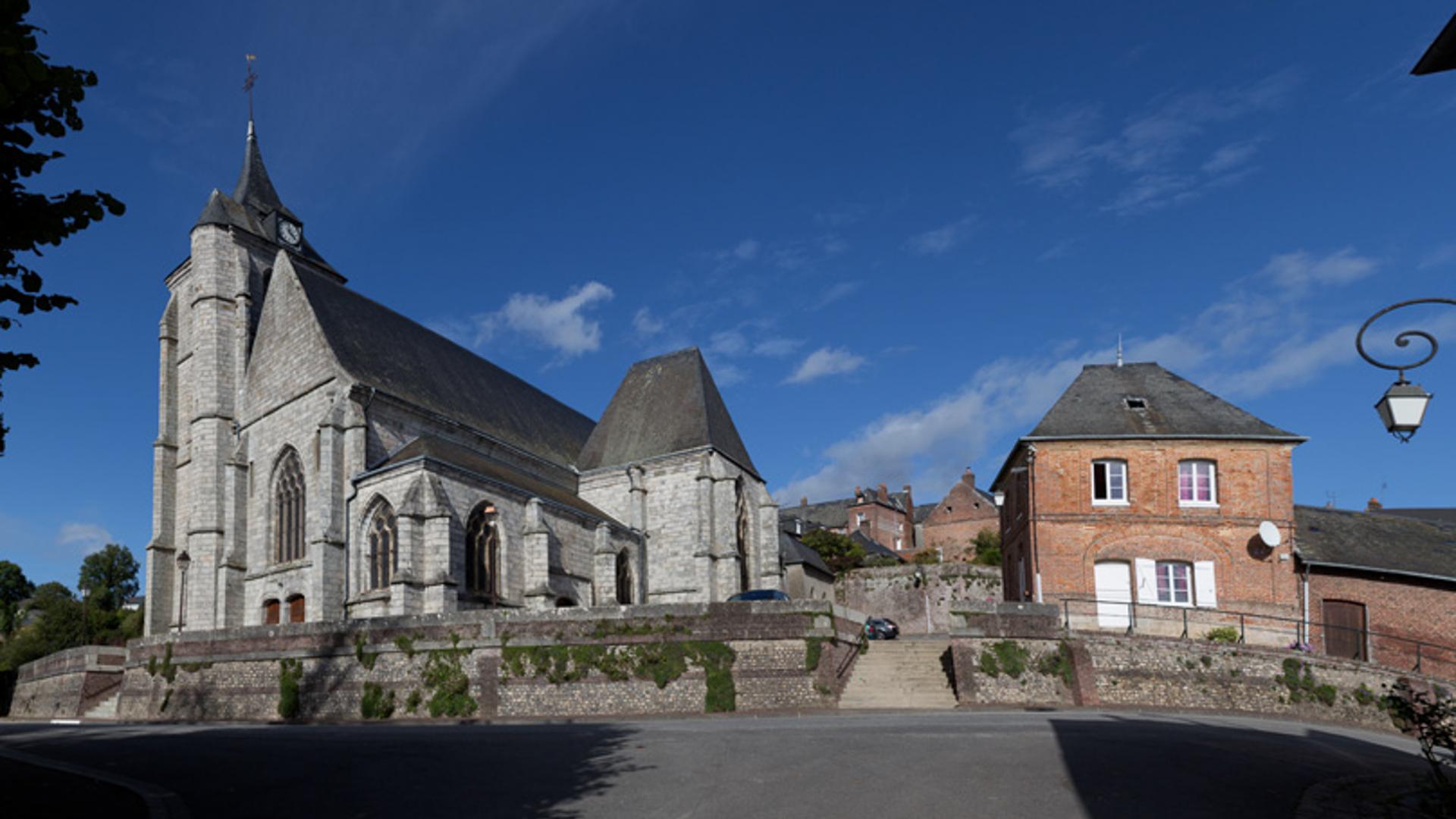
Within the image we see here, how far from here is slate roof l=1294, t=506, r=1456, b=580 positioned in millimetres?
27125

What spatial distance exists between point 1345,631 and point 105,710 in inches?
1270

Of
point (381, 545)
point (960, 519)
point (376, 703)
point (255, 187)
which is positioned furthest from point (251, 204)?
point (960, 519)

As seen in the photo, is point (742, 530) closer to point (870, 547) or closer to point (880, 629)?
point (880, 629)

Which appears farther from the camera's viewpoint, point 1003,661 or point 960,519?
point 960,519

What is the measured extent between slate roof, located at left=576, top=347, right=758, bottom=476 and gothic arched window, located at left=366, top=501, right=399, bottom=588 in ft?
37.1

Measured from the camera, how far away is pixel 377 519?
1142 inches

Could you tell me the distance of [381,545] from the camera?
28.9m

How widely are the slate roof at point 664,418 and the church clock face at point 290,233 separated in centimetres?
1352

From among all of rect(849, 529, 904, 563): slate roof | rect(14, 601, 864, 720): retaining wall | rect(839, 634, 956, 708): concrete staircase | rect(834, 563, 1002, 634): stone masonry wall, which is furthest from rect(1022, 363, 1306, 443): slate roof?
rect(849, 529, 904, 563): slate roof

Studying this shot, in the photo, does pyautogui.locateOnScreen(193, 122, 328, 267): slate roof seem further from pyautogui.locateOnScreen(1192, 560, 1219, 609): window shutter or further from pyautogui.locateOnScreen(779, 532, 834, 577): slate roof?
pyautogui.locateOnScreen(1192, 560, 1219, 609): window shutter

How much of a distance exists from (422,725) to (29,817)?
9860mm

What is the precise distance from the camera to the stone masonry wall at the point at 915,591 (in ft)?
147

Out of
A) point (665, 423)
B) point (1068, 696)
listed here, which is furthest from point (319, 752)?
point (665, 423)

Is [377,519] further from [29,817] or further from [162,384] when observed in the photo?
[29,817]
